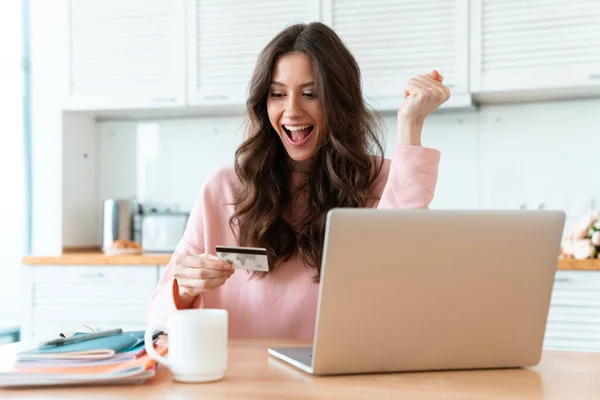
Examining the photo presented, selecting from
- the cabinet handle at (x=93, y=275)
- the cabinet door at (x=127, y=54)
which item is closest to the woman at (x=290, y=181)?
the cabinet handle at (x=93, y=275)

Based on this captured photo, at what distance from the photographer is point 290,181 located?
6.48 feet

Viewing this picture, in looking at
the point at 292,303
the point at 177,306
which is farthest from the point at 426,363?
the point at 292,303

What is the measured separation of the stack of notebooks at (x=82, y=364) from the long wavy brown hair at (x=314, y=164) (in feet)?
2.16

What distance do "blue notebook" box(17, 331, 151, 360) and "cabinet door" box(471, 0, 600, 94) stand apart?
2508mm

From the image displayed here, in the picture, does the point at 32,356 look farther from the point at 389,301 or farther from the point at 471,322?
the point at 471,322

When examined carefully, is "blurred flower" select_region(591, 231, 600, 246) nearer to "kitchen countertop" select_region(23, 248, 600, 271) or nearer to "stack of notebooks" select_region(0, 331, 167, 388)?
"kitchen countertop" select_region(23, 248, 600, 271)

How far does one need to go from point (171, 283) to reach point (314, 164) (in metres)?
0.60

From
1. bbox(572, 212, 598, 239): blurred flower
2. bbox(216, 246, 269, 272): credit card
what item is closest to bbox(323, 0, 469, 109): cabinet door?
bbox(572, 212, 598, 239): blurred flower

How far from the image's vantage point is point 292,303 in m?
1.80

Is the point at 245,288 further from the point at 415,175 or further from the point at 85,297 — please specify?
the point at 85,297

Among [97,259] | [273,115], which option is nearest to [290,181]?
[273,115]

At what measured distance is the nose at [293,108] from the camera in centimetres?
186

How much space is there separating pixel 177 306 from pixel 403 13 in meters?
2.38

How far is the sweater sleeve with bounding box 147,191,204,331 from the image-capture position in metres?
1.50
